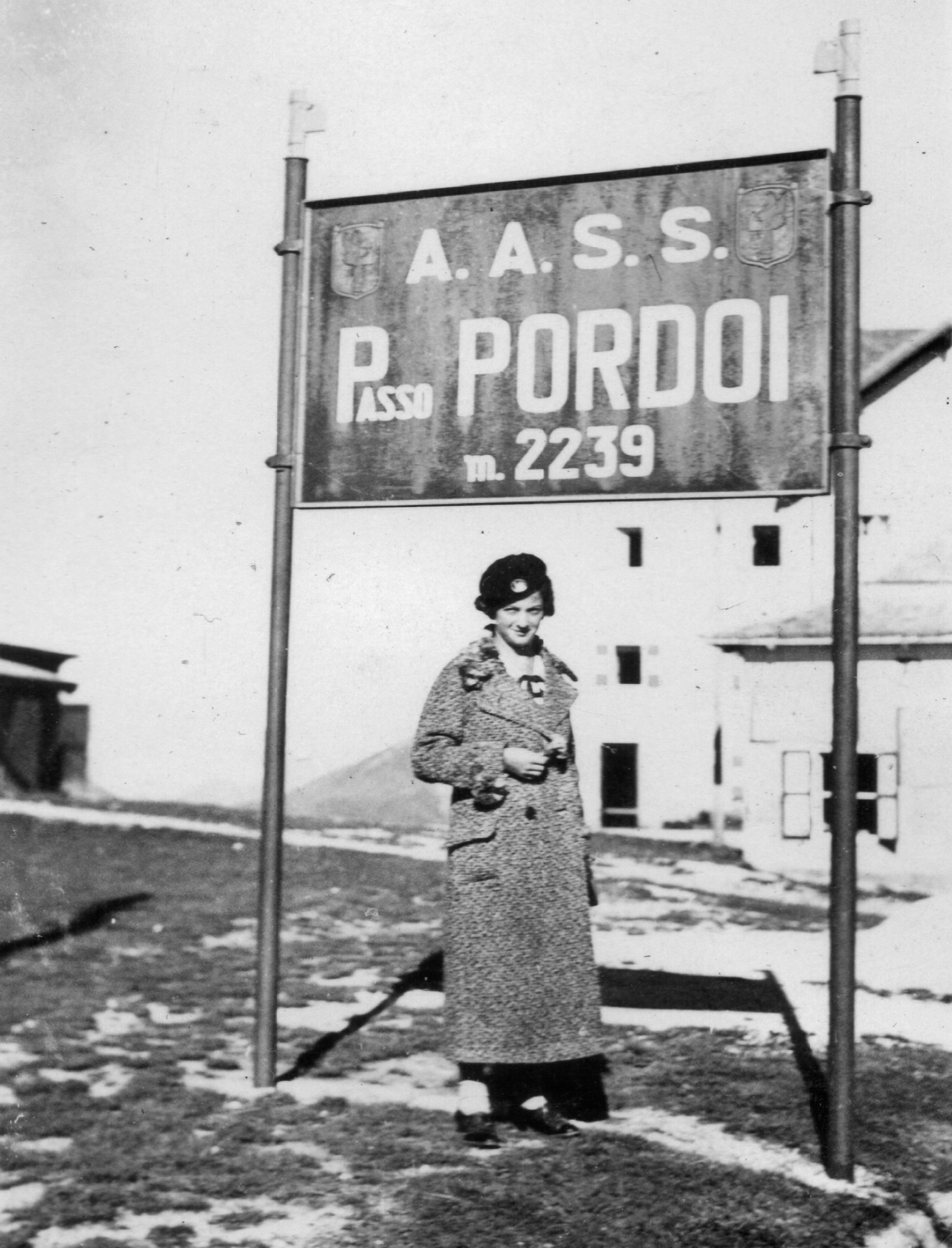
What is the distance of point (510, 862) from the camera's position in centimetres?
423

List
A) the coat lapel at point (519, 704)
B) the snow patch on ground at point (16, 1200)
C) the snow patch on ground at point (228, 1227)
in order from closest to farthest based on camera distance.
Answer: the snow patch on ground at point (228, 1227) → the snow patch on ground at point (16, 1200) → the coat lapel at point (519, 704)

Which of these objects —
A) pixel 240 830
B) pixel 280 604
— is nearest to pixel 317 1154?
pixel 280 604

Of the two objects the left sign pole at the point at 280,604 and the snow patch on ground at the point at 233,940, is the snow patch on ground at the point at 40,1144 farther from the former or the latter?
the snow patch on ground at the point at 233,940

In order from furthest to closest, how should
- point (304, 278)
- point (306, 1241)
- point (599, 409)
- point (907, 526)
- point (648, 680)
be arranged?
point (648, 680), point (907, 526), point (304, 278), point (599, 409), point (306, 1241)

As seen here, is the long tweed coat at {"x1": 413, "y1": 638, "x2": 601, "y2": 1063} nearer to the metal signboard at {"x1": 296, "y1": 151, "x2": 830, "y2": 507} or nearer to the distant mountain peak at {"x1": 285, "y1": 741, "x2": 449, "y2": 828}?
the metal signboard at {"x1": 296, "y1": 151, "x2": 830, "y2": 507}

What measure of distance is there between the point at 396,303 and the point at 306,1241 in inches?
122

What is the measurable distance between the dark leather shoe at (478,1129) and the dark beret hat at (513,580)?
5.56 feet

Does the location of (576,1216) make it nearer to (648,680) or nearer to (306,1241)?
(306,1241)

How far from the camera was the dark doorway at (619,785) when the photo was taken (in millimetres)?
23125

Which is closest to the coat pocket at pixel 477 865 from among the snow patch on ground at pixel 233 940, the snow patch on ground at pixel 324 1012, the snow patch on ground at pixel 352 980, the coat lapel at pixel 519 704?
the coat lapel at pixel 519 704

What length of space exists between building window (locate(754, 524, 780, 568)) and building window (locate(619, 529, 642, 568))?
3.00m

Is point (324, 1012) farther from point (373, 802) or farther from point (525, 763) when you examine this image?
point (373, 802)

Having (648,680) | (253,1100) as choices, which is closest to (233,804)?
(648,680)

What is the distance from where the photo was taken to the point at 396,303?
4.61 meters
